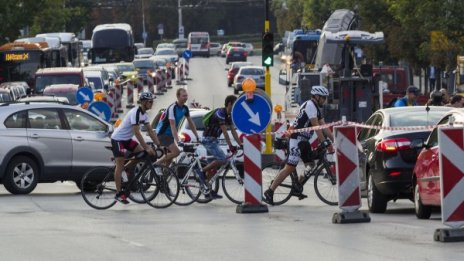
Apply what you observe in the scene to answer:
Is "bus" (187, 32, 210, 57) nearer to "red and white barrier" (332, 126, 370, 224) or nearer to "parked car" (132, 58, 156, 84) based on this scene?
"parked car" (132, 58, 156, 84)

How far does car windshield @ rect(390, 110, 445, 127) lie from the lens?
2098 centimetres

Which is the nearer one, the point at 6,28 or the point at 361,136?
the point at 361,136

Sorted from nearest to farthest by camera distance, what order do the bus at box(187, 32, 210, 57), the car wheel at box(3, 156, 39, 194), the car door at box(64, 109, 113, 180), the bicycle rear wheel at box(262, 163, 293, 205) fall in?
1. the bicycle rear wheel at box(262, 163, 293, 205)
2. the car wheel at box(3, 156, 39, 194)
3. the car door at box(64, 109, 113, 180)
4. the bus at box(187, 32, 210, 57)

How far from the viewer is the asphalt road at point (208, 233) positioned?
567 inches

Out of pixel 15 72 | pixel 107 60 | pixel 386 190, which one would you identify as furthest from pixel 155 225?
pixel 107 60

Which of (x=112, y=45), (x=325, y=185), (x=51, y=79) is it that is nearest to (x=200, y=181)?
(x=325, y=185)

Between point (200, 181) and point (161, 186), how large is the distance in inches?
29.8

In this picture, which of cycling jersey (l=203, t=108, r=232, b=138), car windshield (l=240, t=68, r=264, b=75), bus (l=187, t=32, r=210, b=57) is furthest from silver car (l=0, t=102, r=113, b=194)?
bus (l=187, t=32, r=210, b=57)

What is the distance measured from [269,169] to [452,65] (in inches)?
1277

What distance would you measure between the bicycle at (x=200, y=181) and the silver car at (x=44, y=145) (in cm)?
369

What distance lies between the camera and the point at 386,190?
1964 centimetres

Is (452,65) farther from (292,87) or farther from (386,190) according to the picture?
(386,190)

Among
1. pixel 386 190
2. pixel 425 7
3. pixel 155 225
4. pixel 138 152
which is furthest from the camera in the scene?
pixel 425 7

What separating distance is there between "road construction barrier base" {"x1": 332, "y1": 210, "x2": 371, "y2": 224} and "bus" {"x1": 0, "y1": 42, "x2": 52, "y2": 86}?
141 feet
